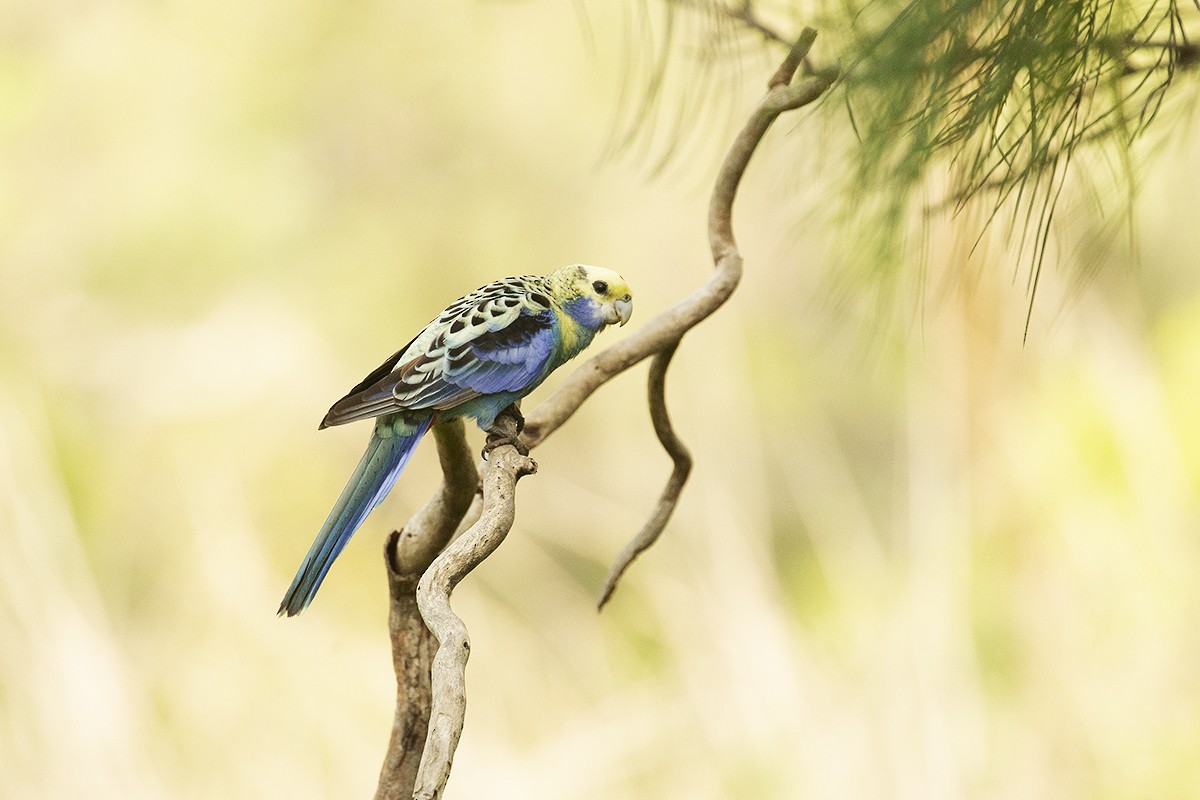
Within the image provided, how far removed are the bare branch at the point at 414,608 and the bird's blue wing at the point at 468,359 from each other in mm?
61

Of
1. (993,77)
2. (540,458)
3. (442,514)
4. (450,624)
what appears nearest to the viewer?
(450,624)

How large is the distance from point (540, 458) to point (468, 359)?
266cm

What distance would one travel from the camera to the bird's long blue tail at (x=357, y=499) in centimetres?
114

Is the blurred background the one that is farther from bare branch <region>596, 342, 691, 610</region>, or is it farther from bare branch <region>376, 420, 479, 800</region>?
bare branch <region>376, 420, 479, 800</region>

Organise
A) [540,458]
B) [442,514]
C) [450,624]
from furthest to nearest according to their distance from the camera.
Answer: [540,458]
[442,514]
[450,624]

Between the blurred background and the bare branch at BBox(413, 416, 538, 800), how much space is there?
165 cm

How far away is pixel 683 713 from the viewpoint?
3.15m

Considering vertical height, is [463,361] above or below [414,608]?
above

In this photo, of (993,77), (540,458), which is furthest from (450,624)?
(540,458)

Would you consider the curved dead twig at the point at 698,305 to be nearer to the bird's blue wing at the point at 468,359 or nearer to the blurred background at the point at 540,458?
the bird's blue wing at the point at 468,359

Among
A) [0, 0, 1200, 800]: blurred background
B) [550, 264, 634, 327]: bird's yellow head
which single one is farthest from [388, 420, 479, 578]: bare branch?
[0, 0, 1200, 800]: blurred background

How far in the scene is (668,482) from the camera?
135cm

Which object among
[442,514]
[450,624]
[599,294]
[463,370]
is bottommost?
[450,624]

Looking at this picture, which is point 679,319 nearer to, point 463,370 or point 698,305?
point 698,305
